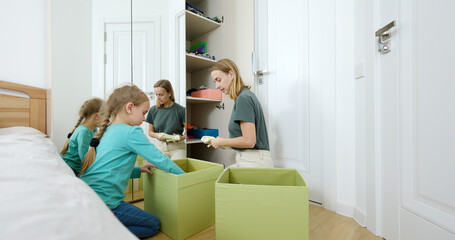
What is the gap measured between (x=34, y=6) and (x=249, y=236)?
84.3 inches

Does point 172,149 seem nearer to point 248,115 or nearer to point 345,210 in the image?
point 248,115

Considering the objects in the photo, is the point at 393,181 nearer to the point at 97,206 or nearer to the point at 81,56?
the point at 97,206

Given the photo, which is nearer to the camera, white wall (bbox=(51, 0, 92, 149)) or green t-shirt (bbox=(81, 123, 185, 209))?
green t-shirt (bbox=(81, 123, 185, 209))

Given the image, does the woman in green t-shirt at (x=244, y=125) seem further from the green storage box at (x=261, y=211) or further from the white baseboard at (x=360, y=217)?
the white baseboard at (x=360, y=217)

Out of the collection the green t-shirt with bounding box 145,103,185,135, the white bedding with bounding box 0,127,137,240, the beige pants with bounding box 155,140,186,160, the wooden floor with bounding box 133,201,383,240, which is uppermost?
the green t-shirt with bounding box 145,103,185,135

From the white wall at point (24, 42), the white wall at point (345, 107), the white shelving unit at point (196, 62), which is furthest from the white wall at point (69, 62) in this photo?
the white wall at point (345, 107)

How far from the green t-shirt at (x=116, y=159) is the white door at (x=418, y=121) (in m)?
1.03

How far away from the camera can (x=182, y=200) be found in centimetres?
96

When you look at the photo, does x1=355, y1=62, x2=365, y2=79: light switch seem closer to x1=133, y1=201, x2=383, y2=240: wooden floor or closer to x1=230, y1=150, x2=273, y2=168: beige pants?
x1=230, y1=150, x2=273, y2=168: beige pants

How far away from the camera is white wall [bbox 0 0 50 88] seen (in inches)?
56.8

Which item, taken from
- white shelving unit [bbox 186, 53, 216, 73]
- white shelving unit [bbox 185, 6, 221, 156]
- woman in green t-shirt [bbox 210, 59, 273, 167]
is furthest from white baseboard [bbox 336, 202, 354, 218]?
white shelving unit [bbox 186, 53, 216, 73]

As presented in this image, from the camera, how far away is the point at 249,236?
2.26 ft

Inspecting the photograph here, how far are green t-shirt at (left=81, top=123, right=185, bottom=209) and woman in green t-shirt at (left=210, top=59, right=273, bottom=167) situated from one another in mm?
372

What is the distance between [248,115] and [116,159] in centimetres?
69
